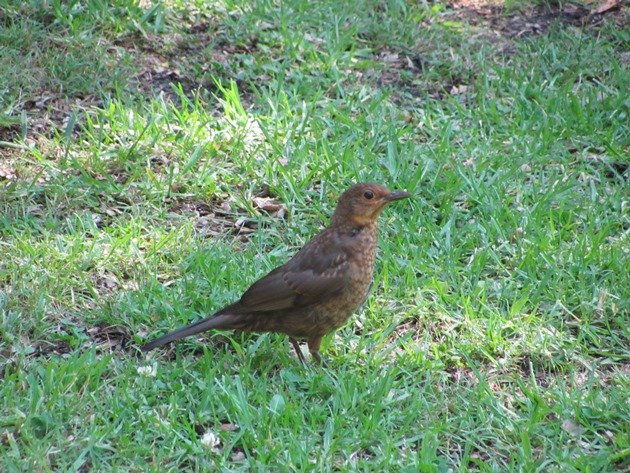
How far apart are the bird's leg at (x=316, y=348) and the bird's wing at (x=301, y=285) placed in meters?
0.22

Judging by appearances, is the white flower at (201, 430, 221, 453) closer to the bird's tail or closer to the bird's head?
the bird's tail

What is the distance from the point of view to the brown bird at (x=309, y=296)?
5.32m

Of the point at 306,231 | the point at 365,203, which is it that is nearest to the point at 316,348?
the point at 365,203

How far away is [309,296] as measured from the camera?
5367mm

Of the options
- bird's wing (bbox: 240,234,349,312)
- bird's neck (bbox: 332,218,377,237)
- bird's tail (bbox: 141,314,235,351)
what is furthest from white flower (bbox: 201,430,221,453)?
bird's neck (bbox: 332,218,377,237)

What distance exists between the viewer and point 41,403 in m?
4.87

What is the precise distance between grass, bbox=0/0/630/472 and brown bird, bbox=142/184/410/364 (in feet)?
0.65

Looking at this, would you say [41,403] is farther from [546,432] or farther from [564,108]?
[564,108]

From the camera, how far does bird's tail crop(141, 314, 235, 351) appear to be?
5.28 metres

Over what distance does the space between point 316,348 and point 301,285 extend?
366mm

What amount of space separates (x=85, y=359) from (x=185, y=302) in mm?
785

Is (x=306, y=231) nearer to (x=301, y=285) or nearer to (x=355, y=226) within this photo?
(x=355, y=226)

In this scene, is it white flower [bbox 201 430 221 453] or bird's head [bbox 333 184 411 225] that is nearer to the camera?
white flower [bbox 201 430 221 453]

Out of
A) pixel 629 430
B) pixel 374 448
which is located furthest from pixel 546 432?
pixel 374 448
